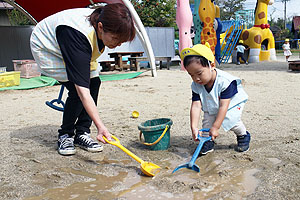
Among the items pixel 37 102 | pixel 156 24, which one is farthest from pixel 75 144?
pixel 156 24

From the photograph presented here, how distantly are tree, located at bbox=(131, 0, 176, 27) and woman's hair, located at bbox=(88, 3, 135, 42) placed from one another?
15375 mm

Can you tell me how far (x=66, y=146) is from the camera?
8.00 ft

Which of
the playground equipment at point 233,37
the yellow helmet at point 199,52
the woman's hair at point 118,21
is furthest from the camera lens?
the playground equipment at point 233,37

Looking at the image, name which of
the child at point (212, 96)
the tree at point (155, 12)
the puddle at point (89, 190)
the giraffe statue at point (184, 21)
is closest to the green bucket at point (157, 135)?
the child at point (212, 96)

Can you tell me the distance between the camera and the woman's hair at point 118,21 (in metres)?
1.83

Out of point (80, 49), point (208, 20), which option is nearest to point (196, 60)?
point (80, 49)

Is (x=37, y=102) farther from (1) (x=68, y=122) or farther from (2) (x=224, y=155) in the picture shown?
(2) (x=224, y=155)

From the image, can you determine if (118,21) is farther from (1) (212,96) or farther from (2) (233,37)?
(2) (233,37)

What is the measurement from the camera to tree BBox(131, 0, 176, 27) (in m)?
16.9

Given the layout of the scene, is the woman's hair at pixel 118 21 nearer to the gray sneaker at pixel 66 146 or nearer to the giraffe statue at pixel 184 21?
the gray sneaker at pixel 66 146

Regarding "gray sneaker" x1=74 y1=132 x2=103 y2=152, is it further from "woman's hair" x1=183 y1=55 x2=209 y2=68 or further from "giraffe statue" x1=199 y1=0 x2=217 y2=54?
"giraffe statue" x1=199 y1=0 x2=217 y2=54

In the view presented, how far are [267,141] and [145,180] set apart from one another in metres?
1.22

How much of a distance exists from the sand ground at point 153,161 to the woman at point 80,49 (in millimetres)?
258

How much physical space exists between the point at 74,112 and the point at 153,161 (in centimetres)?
75
